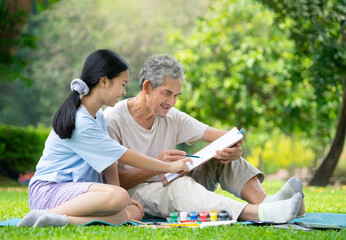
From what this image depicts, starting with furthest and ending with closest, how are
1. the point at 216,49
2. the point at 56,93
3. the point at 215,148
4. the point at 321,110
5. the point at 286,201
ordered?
the point at 56,93
the point at 216,49
the point at 321,110
the point at 215,148
the point at 286,201

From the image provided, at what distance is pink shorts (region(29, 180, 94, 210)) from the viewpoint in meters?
3.20

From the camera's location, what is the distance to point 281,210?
3115 mm

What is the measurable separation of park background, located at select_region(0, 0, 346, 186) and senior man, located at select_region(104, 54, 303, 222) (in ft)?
14.5

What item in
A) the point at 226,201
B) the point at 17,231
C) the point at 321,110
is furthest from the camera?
the point at 321,110

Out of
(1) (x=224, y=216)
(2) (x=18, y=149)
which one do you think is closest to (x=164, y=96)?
(1) (x=224, y=216)

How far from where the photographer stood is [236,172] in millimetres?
3791

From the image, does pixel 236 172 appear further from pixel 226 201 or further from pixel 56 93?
pixel 56 93

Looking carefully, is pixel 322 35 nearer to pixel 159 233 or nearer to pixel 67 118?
pixel 67 118

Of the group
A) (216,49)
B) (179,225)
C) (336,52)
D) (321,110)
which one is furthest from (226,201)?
(216,49)

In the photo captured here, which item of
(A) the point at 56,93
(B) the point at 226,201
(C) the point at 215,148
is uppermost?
(C) the point at 215,148

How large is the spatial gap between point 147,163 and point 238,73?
895 centimetres

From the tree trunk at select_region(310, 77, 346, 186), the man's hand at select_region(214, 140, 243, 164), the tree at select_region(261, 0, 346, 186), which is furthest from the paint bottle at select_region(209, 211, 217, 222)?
the tree trunk at select_region(310, 77, 346, 186)

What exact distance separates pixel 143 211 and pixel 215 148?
68cm

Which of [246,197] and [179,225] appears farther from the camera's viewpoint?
[246,197]
